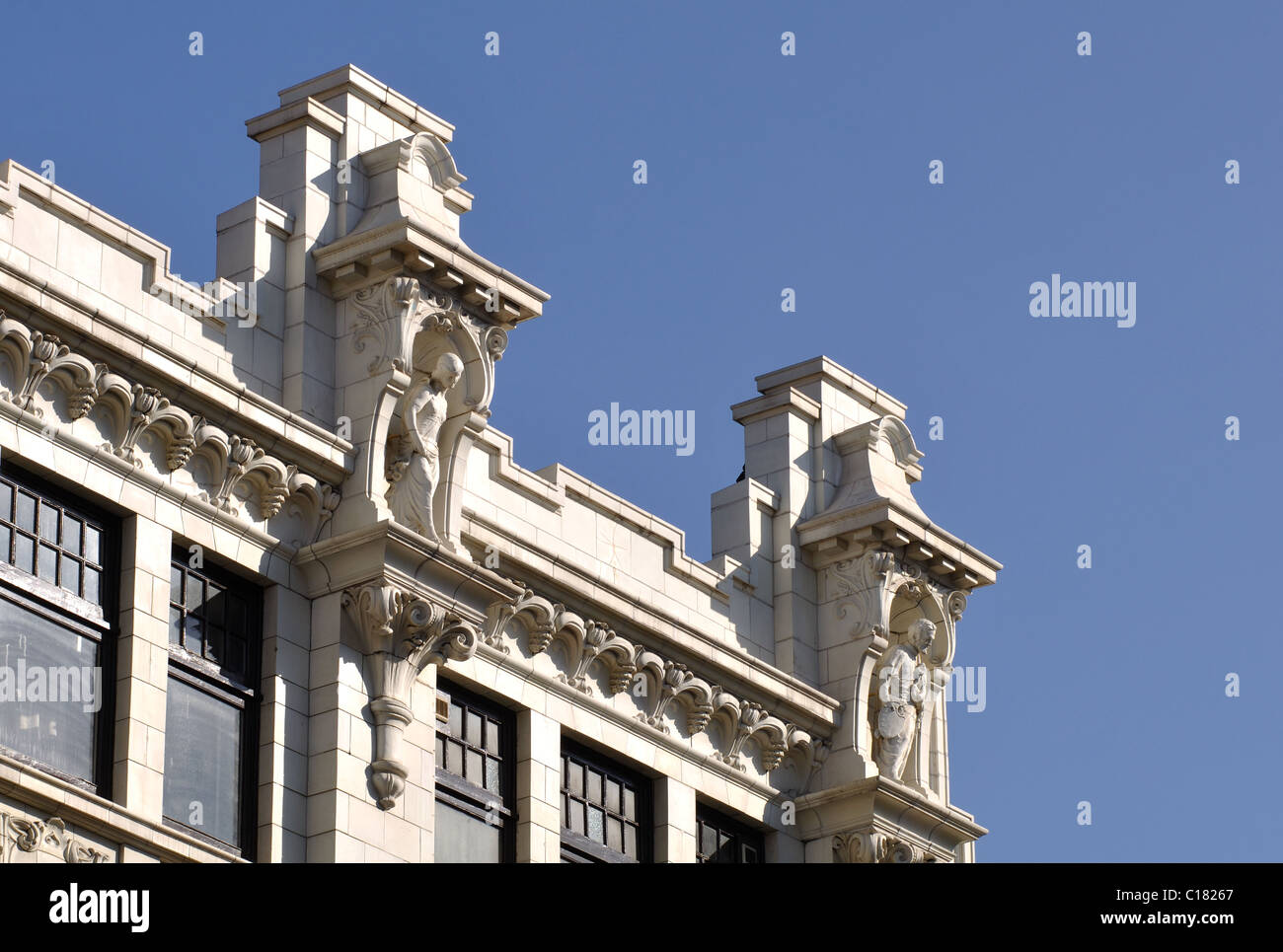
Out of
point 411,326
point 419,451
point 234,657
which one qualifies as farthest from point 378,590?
point 411,326

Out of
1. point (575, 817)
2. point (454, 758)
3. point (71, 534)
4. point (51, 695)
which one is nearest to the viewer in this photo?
point (51, 695)

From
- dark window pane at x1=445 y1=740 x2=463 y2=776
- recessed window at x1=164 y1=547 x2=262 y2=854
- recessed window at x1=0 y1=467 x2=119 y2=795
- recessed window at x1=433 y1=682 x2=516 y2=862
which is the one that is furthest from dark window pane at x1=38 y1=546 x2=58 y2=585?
dark window pane at x1=445 y1=740 x2=463 y2=776

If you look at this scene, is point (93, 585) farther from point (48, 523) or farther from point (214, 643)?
point (214, 643)

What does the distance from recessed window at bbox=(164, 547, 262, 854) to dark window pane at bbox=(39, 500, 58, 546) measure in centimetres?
140

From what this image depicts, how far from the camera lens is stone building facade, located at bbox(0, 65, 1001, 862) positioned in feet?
105

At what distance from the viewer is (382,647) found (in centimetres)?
3419

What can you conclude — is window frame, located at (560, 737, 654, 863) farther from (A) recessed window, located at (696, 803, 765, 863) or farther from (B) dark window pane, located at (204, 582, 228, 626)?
(B) dark window pane, located at (204, 582, 228, 626)

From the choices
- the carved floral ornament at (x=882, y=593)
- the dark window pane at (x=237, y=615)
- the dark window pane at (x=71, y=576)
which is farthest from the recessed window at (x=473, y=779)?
the carved floral ornament at (x=882, y=593)

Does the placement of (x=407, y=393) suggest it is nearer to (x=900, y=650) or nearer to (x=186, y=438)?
(x=186, y=438)

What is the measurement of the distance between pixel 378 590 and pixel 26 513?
12.5 feet

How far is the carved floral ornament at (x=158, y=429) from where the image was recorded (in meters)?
32.0

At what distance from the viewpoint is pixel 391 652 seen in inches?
1350

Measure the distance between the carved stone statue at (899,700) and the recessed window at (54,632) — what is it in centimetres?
1127
